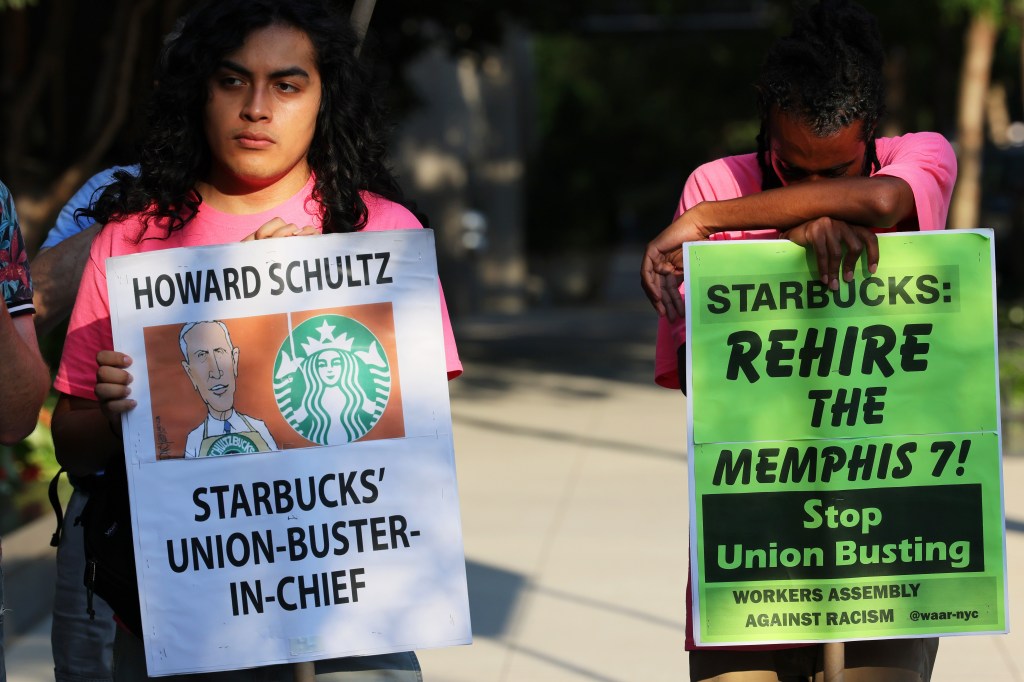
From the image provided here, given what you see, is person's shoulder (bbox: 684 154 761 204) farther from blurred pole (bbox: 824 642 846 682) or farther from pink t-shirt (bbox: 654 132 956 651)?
blurred pole (bbox: 824 642 846 682)

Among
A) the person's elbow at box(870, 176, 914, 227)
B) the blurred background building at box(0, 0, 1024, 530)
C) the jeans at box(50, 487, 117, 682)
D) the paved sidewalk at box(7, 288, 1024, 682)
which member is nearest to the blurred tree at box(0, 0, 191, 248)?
the blurred background building at box(0, 0, 1024, 530)

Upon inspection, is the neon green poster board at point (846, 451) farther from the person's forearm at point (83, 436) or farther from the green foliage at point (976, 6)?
the green foliage at point (976, 6)

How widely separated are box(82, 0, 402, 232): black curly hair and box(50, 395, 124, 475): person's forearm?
0.35 metres

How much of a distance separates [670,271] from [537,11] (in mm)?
12468

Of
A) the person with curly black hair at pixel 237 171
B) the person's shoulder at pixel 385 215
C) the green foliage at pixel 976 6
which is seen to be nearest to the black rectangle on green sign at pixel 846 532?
the person with curly black hair at pixel 237 171

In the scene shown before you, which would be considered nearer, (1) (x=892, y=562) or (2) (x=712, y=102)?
(1) (x=892, y=562)

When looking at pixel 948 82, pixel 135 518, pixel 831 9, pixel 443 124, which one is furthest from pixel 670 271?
pixel 443 124

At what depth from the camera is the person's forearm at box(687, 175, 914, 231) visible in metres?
2.78

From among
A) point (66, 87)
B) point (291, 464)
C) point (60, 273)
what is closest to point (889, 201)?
point (291, 464)

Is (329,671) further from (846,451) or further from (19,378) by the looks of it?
(846,451)

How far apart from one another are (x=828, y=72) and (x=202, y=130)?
1.14 meters

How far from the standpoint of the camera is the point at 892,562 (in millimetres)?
2930

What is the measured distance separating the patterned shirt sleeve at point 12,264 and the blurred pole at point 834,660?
1.58 meters

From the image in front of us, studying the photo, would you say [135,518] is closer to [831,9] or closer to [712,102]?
[831,9]
